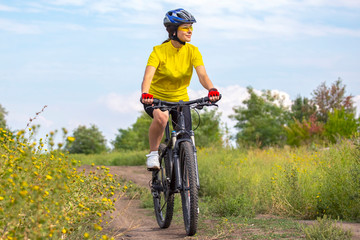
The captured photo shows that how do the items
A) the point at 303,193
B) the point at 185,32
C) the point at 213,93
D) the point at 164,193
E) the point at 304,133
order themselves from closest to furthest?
1. the point at 213,93
2. the point at 185,32
3. the point at 164,193
4. the point at 303,193
5. the point at 304,133

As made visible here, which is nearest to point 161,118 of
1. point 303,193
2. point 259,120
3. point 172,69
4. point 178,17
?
point 172,69

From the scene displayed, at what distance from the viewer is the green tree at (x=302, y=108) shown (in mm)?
35412

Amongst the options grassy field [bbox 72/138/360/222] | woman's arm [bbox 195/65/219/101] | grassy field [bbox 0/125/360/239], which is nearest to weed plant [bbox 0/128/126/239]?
grassy field [bbox 0/125/360/239]

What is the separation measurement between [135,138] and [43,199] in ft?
107

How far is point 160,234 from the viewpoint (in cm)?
573

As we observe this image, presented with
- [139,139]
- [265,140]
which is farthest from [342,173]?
[139,139]

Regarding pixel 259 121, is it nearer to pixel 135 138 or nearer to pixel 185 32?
pixel 135 138

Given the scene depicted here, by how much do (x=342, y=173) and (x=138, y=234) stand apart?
3268 millimetres

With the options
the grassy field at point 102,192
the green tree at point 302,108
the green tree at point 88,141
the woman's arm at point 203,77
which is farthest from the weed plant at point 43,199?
the green tree at point 302,108

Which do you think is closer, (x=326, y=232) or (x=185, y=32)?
(x=326, y=232)

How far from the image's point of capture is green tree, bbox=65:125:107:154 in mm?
35219

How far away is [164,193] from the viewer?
616 centimetres

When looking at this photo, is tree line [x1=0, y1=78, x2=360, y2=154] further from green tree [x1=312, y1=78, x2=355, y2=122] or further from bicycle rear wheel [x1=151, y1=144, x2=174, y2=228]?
bicycle rear wheel [x1=151, y1=144, x2=174, y2=228]

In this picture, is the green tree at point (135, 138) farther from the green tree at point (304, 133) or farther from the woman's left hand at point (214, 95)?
the woman's left hand at point (214, 95)
